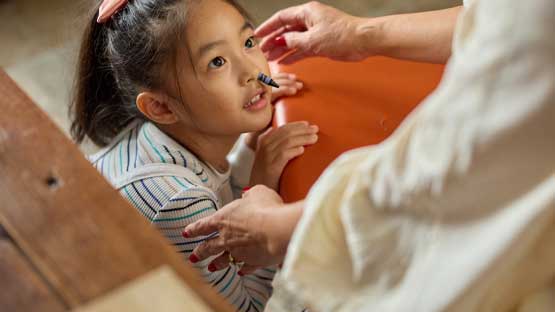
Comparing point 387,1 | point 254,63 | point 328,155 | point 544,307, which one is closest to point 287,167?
point 328,155

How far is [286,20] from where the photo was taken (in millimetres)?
1370

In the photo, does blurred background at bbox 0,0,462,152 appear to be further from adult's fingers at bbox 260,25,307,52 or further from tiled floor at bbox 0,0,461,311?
adult's fingers at bbox 260,25,307,52

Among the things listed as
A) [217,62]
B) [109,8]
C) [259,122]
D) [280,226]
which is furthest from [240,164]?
[280,226]

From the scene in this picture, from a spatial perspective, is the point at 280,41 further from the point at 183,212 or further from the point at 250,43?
the point at 183,212

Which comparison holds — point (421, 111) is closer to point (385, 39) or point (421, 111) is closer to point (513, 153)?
point (513, 153)

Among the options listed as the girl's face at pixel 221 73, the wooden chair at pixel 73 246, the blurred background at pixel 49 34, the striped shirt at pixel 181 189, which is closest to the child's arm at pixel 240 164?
the striped shirt at pixel 181 189

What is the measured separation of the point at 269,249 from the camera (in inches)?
35.6

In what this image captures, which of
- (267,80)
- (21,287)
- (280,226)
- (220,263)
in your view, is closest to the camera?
(21,287)

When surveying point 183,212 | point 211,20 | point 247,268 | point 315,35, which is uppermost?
point 211,20

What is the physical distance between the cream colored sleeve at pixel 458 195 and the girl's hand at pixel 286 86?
0.56 m

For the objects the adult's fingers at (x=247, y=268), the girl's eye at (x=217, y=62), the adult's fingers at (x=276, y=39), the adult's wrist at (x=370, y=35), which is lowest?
the adult's fingers at (x=247, y=268)

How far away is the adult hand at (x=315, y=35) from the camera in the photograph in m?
1.26

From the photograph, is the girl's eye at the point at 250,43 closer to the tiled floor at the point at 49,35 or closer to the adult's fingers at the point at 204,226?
the adult's fingers at the point at 204,226

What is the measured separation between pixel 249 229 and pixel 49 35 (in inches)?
63.9
